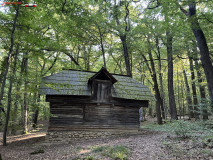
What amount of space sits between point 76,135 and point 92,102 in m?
2.86

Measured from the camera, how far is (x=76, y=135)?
38.2 feet

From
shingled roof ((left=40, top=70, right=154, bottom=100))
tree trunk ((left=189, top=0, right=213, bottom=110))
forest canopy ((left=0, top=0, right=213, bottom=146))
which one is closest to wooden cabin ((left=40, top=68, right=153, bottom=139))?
shingled roof ((left=40, top=70, right=154, bottom=100))

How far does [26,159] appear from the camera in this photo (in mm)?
7395

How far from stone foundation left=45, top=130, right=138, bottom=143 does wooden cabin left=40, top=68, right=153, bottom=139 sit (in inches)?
11.5

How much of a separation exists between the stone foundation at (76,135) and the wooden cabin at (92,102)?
293 millimetres

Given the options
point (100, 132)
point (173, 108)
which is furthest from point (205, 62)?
point (100, 132)

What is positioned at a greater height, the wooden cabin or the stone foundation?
the wooden cabin

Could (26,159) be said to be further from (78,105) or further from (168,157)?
(168,157)

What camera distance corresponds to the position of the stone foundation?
11.1 meters

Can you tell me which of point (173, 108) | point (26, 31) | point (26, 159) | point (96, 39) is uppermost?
A: point (96, 39)

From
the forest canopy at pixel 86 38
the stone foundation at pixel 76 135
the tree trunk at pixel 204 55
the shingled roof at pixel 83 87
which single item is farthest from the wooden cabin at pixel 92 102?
the tree trunk at pixel 204 55

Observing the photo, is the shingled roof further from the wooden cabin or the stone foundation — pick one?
the stone foundation

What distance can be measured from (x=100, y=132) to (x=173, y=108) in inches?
348

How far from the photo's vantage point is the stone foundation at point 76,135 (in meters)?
11.1
